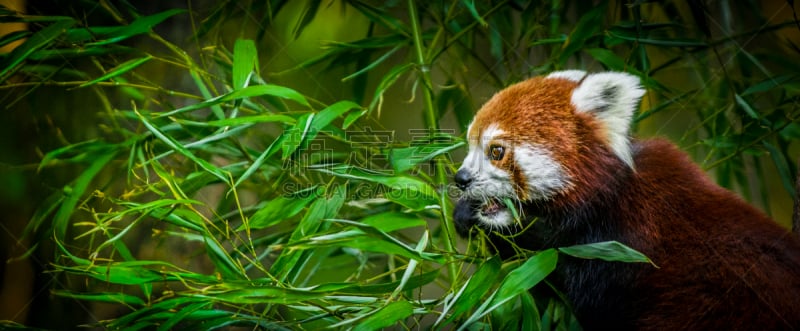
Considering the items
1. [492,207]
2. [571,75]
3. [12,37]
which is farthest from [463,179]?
[12,37]

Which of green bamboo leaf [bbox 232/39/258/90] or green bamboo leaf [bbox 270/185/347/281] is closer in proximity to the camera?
green bamboo leaf [bbox 270/185/347/281]

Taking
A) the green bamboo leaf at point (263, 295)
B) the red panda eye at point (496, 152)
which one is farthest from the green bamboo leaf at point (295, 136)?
the red panda eye at point (496, 152)

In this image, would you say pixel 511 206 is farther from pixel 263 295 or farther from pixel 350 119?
pixel 263 295

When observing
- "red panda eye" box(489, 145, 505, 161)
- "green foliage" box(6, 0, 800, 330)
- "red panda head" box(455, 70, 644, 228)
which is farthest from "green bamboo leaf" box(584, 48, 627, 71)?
A: "red panda eye" box(489, 145, 505, 161)

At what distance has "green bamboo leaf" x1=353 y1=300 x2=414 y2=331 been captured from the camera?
3.78 ft

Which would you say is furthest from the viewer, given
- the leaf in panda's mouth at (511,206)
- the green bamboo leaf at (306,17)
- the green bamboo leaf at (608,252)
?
the green bamboo leaf at (306,17)

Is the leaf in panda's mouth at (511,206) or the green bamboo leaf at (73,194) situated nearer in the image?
the leaf in panda's mouth at (511,206)

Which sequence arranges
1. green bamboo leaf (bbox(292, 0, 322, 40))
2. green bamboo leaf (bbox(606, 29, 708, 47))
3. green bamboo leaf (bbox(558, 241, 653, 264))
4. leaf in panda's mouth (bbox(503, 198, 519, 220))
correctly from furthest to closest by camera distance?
green bamboo leaf (bbox(292, 0, 322, 40)), green bamboo leaf (bbox(606, 29, 708, 47)), leaf in panda's mouth (bbox(503, 198, 519, 220)), green bamboo leaf (bbox(558, 241, 653, 264))

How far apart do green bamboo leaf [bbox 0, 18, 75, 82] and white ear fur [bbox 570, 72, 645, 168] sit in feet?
4.49

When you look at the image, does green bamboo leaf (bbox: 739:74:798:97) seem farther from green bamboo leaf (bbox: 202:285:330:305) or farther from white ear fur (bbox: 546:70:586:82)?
green bamboo leaf (bbox: 202:285:330:305)

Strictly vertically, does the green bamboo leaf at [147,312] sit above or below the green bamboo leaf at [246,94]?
below

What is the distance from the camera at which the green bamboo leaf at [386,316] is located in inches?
45.4

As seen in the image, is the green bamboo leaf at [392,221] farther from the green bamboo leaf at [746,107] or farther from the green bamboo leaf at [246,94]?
the green bamboo leaf at [746,107]

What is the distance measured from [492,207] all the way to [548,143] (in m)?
0.21
